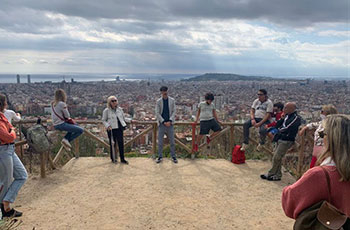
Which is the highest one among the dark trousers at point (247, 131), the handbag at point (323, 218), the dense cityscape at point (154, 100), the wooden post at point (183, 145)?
the handbag at point (323, 218)

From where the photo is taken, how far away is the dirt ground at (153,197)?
3.83 meters

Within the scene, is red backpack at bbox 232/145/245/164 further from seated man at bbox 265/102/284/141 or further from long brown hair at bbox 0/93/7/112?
long brown hair at bbox 0/93/7/112

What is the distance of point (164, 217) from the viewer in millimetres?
3959

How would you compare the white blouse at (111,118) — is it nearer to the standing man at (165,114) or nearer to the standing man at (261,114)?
the standing man at (165,114)

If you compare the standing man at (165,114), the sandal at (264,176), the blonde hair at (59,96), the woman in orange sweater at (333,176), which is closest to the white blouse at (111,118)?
the standing man at (165,114)

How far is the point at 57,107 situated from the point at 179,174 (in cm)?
282

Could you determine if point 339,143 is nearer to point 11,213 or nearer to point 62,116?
point 11,213

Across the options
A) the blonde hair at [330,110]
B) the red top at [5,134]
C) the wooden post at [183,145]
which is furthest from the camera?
the wooden post at [183,145]

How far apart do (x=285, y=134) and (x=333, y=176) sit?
360 centimetres

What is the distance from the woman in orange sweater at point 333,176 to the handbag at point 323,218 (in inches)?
1.1

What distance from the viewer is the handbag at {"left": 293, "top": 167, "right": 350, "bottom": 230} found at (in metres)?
1.69

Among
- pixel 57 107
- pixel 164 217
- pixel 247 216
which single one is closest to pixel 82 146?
pixel 57 107

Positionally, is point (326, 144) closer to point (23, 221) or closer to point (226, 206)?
point (226, 206)

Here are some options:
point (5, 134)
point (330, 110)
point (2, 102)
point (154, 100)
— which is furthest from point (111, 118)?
point (154, 100)
